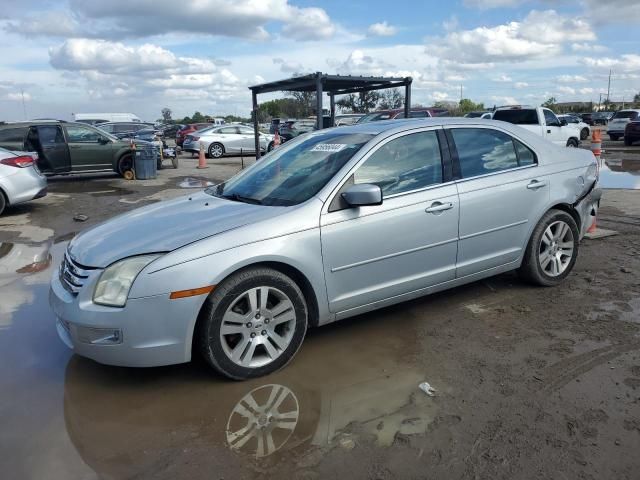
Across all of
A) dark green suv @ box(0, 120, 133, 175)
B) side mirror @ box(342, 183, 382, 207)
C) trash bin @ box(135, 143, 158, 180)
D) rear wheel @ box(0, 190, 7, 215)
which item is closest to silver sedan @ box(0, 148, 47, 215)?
rear wheel @ box(0, 190, 7, 215)

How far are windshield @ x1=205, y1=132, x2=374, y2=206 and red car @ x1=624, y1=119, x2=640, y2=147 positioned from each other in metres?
24.1

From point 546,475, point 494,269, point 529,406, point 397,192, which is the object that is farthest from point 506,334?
point 546,475

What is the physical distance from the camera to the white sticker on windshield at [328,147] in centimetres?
435

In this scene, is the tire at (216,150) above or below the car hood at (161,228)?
below

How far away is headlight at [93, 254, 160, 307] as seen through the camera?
3293mm

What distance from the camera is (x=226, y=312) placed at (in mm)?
3426

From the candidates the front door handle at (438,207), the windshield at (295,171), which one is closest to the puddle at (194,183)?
the windshield at (295,171)

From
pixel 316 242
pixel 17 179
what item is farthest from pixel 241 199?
pixel 17 179

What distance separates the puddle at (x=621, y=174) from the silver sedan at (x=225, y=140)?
1299 cm

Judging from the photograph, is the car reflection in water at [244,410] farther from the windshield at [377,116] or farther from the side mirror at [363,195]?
the windshield at [377,116]

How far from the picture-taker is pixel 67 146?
46.4ft

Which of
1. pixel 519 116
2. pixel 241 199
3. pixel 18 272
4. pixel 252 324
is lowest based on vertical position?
pixel 18 272

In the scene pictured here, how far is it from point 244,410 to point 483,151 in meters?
2.98

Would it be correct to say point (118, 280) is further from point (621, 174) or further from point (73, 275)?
point (621, 174)
